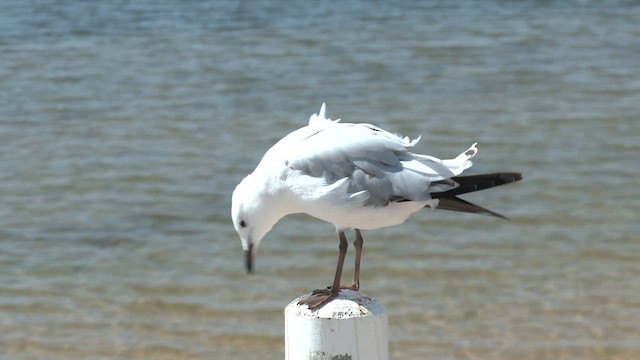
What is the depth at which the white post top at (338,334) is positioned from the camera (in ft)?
10.4

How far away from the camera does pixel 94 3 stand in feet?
46.7

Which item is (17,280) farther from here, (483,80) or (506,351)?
(483,80)

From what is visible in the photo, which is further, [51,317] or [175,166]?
[175,166]

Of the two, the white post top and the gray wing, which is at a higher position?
the gray wing

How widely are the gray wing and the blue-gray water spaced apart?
7.47ft

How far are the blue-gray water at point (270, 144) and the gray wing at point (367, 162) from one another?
2.28 meters

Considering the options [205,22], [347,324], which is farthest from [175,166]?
[347,324]

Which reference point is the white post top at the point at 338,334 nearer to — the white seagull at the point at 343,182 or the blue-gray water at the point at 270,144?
the white seagull at the point at 343,182

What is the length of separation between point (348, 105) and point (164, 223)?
98.3 inches

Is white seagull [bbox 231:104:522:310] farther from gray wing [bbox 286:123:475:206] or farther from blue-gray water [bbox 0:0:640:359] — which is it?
blue-gray water [bbox 0:0:640:359]

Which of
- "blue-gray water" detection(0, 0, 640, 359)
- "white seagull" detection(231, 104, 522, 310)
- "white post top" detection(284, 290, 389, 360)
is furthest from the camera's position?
"blue-gray water" detection(0, 0, 640, 359)

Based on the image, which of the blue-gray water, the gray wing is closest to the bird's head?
the gray wing

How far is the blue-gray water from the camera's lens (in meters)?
6.33

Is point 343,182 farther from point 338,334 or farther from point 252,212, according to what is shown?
point 338,334
